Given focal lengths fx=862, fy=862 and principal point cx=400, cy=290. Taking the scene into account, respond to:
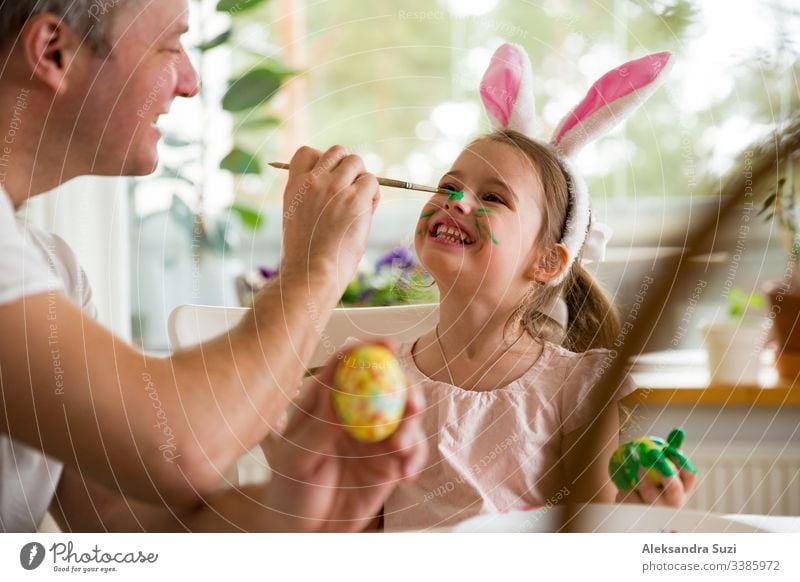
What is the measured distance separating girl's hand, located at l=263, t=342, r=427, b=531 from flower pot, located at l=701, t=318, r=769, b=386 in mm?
714

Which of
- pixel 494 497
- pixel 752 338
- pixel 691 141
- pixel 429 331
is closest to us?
pixel 494 497

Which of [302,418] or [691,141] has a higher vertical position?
[691,141]

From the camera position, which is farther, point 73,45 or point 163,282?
point 163,282

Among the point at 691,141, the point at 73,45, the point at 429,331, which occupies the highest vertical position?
the point at 691,141

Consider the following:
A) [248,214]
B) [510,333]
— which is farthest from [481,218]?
[248,214]

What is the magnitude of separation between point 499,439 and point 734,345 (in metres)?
0.64

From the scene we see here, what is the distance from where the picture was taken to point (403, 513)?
77 cm

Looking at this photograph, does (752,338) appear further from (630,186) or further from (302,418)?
(302,418)

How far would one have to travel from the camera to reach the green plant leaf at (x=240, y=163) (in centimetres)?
100

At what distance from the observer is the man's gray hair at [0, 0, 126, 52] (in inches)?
23.9

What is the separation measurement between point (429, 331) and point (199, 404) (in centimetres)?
41

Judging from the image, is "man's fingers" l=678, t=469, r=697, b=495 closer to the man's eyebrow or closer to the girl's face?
the girl's face

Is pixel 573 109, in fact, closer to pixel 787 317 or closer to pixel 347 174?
pixel 347 174
